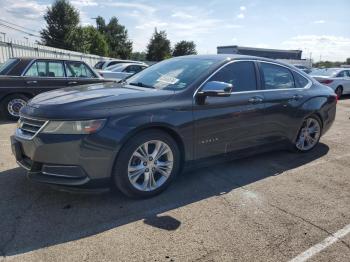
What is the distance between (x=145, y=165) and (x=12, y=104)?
5.69 m

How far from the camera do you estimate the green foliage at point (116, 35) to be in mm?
81156

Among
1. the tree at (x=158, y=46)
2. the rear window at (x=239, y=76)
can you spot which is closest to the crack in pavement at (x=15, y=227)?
the rear window at (x=239, y=76)

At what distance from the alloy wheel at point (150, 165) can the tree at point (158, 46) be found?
61.1 metres

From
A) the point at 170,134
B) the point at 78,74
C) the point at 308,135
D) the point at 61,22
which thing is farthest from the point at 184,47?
the point at 170,134

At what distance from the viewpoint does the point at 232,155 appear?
15.0 feet

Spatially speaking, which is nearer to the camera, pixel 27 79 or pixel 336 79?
pixel 27 79

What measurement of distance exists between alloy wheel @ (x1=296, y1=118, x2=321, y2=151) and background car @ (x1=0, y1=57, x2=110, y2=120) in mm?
5724

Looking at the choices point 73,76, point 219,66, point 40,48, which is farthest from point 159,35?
point 219,66

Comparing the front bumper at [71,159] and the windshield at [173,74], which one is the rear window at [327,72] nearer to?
the windshield at [173,74]

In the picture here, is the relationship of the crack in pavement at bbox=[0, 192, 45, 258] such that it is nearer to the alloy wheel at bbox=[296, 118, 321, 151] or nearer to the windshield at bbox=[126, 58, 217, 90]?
the windshield at bbox=[126, 58, 217, 90]

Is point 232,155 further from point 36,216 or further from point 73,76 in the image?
point 73,76

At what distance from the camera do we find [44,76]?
8.22 meters

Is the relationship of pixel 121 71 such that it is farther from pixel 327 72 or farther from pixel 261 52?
pixel 261 52

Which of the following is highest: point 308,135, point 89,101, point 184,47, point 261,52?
point 184,47
